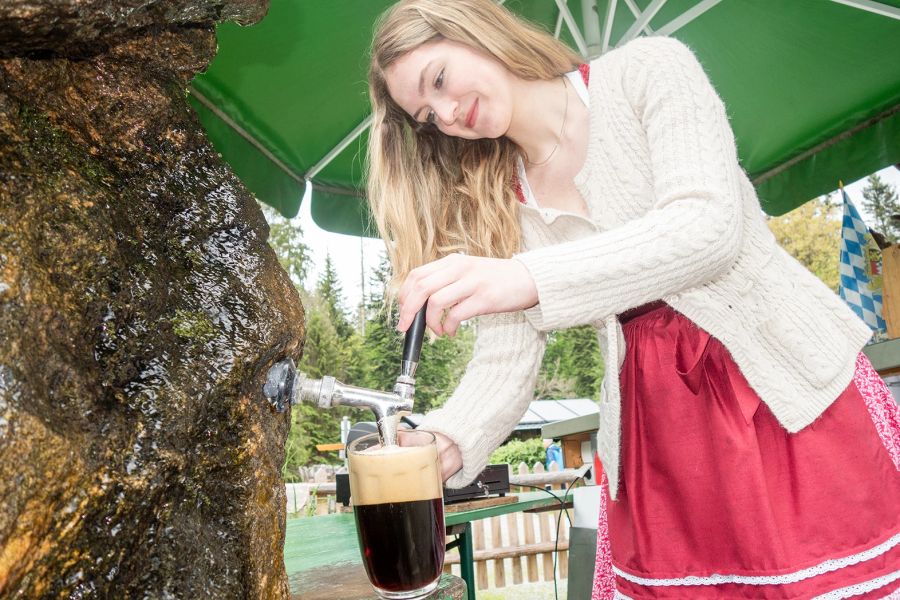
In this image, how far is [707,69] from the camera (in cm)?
359

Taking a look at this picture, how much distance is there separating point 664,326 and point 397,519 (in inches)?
28.2

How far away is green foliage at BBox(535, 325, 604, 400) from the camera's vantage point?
26355mm

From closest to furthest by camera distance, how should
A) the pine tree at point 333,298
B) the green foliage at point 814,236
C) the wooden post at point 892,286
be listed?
the wooden post at point 892,286, the green foliage at point 814,236, the pine tree at point 333,298

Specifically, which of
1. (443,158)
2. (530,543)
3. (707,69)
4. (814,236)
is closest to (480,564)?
(530,543)

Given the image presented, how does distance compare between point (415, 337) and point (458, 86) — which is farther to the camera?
point (458, 86)

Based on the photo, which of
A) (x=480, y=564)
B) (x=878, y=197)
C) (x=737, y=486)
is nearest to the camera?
(x=737, y=486)

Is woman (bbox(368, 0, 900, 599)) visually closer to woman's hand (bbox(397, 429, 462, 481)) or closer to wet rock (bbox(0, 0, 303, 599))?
woman's hand (bbox(397, 429, 462, 481))

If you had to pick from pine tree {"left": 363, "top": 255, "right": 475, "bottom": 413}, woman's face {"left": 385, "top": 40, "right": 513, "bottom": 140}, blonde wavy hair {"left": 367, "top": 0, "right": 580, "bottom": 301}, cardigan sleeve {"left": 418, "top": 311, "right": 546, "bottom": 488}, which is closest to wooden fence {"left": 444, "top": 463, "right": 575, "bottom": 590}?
blonde wavy hair {"left": 367, "top": 0, "right": 580, "bottom": 301}

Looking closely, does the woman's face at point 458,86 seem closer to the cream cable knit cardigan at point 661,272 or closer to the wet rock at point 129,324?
the cream cable knit cardigan at point 661,272

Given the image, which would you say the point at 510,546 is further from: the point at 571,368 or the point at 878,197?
the point at 878,197

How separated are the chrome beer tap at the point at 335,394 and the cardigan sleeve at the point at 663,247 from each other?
26cm

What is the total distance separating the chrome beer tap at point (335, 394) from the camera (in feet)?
3.19

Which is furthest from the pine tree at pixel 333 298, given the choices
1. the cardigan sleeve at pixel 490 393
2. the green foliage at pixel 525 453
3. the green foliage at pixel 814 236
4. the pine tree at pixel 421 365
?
the cardigan sleeve at pixel 490 393

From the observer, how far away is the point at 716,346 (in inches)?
53.3
